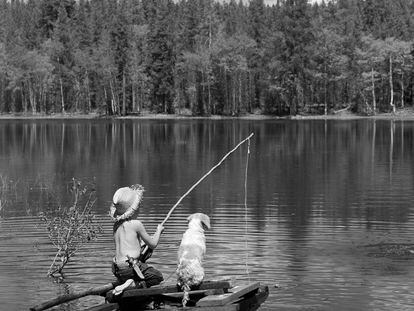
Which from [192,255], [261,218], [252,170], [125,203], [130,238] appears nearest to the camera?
[192,255]

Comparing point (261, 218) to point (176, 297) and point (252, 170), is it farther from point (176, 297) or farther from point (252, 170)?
point (252, 170)

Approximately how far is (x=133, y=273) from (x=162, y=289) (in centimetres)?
53

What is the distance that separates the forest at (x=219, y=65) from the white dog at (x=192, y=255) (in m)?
106

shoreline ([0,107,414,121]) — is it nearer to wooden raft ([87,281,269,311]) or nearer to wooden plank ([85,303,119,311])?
wooden raft ([87,281,269,311])

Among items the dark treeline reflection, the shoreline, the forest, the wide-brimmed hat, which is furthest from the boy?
the forest

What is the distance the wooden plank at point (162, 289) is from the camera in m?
12.2

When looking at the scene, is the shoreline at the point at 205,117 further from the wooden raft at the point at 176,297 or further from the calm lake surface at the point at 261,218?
the wooden raft at the point at 176,297

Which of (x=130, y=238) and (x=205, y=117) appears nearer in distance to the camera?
(x=130, y=238)

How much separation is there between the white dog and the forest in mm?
105768

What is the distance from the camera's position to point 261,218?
82.4 feet

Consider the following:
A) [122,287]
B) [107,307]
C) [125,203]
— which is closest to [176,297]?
[122,287]

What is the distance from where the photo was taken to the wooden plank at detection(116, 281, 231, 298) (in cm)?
1220

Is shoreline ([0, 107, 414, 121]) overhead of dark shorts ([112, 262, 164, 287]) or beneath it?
overhead

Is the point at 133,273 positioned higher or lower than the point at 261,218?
higher
